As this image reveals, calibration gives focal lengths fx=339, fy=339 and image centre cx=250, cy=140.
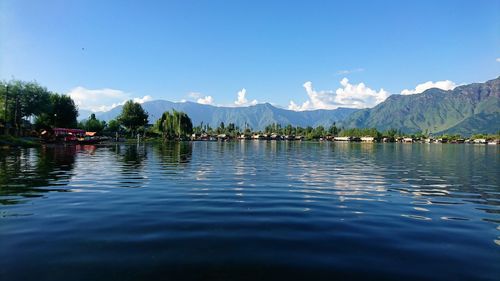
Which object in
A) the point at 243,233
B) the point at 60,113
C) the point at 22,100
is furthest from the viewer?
the point at 60,113

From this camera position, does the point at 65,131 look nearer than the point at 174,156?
No

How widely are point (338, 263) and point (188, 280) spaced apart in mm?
3937

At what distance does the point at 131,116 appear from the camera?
178 m

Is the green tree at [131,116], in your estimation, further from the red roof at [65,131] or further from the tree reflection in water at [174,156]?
the tree reflection in water at [174,156]

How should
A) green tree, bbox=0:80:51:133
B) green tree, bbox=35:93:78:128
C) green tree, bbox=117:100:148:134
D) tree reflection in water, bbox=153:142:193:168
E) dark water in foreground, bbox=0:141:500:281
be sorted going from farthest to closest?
1. green tree, bbox=117:100:148:134
2. green tree, bbox=35:93:78:128
3. green tree, bbox=0:80:51:133
4. tree reflection in water, bbox=153:142:193:168
5. dark water in foreground, bbox=0:141:500:281

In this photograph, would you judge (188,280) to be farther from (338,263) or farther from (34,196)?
(34,196)

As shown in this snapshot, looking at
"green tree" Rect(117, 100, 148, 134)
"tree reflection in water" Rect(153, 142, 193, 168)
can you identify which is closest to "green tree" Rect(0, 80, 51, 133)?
"green tree" Rect(117, 100, 148, 134)

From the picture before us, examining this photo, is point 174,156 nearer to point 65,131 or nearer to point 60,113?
point 65,131

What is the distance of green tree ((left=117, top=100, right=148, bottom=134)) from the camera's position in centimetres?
17850

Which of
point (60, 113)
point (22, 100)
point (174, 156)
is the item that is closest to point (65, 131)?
point (22, 100)

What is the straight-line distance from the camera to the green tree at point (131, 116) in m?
178

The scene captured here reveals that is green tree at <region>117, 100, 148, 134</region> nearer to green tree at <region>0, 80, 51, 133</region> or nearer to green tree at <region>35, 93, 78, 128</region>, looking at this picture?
green tree at <region>35, 93, 78, 128</region>

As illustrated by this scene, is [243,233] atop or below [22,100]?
below

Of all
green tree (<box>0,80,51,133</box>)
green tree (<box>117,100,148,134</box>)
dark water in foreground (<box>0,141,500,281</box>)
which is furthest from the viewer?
green tree (<box>117,100,148,134</box>)
